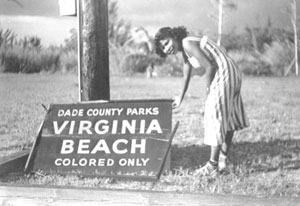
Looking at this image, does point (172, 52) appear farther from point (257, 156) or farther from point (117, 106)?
point (257, 156)

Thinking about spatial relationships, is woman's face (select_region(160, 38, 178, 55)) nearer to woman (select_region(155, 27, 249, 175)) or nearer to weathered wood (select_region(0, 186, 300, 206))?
woman (select_region(155, 27, 249, 175))

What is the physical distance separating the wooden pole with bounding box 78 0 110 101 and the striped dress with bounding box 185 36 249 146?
0.90 meters

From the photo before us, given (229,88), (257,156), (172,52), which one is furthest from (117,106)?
(257,156)

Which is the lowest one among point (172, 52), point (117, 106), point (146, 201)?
point (146, 201)

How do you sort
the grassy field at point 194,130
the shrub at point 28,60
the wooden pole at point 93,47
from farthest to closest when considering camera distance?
1. the shrub at point 28,60
2. the wooden pole at point 93,47
3. the grassy field at point 194,130

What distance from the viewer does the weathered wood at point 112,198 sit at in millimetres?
3725

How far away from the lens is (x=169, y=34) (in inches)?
176

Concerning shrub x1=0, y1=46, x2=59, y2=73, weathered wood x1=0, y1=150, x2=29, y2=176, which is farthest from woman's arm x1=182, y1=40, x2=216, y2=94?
weathered wood x1=0, y1=150, x2=29, y2=176

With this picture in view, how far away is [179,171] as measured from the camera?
4508mm

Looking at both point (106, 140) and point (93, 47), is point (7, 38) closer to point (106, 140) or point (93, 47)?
point (93, 47)

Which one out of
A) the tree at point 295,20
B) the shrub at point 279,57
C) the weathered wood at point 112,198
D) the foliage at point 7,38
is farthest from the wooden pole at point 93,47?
the tree at point 295,20

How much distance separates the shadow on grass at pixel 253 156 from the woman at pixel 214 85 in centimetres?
27

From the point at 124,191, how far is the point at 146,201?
0.19 m

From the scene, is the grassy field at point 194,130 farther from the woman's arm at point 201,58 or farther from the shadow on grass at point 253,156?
the woman's arm at point 201,58
